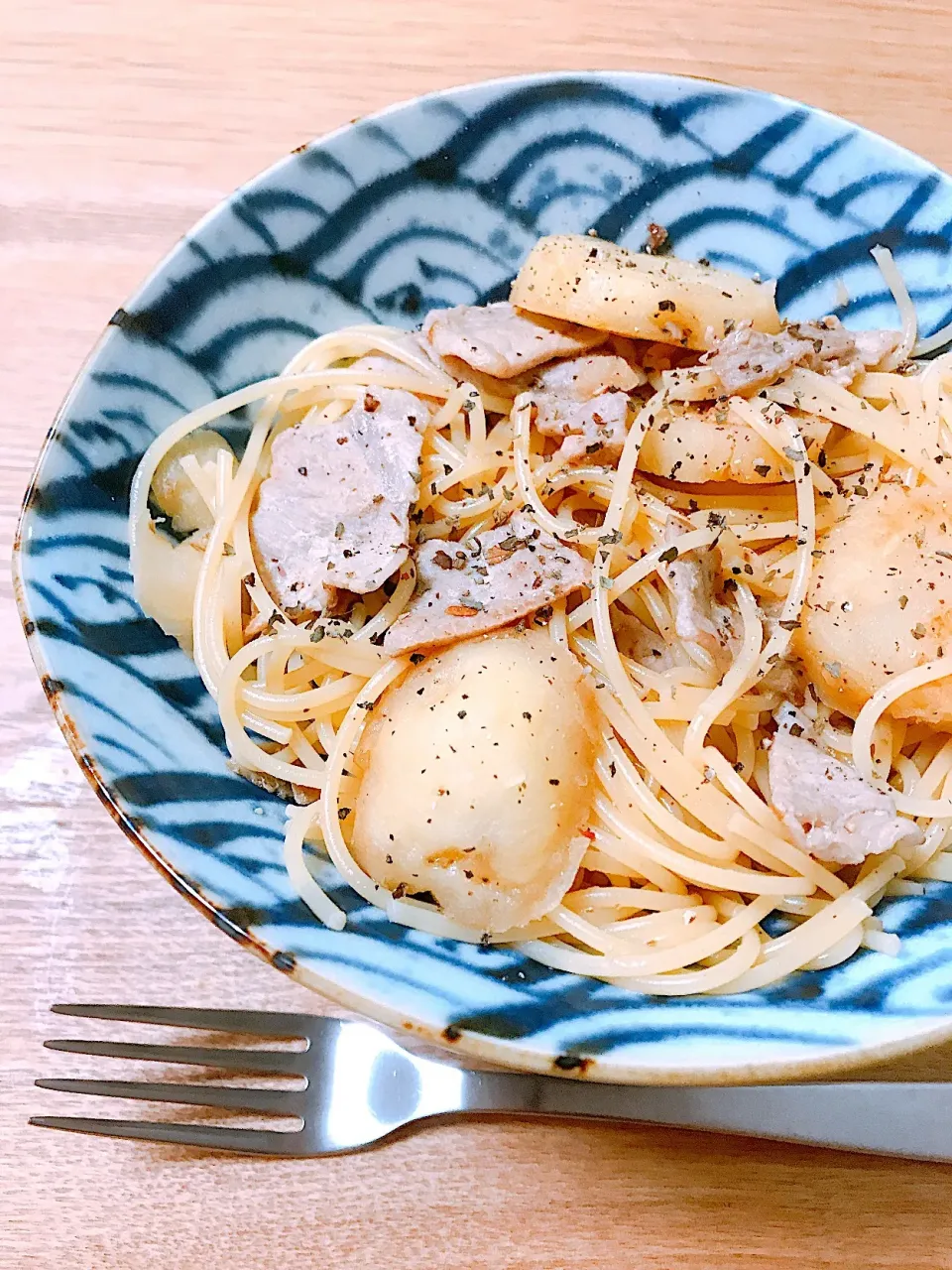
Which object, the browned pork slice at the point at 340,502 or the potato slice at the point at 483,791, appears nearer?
the potato slice at the point at 483,791

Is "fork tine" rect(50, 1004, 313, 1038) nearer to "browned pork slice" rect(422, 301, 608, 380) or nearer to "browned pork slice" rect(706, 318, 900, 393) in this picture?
"browned pork slice" rect(422, 301, 608, 380)

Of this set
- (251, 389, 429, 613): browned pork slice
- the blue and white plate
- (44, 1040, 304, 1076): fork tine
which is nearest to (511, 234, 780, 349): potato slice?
the blue and white plate

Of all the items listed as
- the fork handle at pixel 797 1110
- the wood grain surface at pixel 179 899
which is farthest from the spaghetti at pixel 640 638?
the wood grain surface at pixel 179 899

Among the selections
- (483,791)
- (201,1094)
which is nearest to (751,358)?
(483,791)

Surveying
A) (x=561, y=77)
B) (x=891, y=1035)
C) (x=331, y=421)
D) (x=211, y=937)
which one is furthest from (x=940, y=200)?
(x=211, y=937)

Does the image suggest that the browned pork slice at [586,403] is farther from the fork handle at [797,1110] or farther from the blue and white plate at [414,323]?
the fork handle at [797,1110]

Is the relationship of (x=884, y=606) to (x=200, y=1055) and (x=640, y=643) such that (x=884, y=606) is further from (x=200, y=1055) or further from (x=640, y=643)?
(x=200, y=1055)

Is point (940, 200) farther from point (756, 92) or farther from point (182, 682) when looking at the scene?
point (182, 682)
